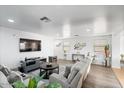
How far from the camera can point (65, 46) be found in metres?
9.87

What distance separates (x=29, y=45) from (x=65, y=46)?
440 centimetres

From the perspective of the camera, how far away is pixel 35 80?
1.07 m

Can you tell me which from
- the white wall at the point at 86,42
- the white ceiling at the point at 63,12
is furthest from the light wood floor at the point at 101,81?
the white wall at the point at 86,42

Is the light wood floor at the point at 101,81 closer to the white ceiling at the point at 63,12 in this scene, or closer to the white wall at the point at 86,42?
the white ceiling at the point at 63,12

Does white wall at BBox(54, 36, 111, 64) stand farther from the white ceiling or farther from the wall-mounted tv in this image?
the white ceiling

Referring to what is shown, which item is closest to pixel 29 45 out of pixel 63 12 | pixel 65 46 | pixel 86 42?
pixel 63 12

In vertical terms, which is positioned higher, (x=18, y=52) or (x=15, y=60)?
(x=18, y=52)

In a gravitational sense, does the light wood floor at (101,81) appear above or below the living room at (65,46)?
below

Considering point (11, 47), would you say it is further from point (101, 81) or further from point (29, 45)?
point (101, 81)

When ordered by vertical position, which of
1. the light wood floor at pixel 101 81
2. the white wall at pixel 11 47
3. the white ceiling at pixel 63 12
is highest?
the white ceiling at pixel 63 12

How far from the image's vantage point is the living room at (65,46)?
2.89 metres
